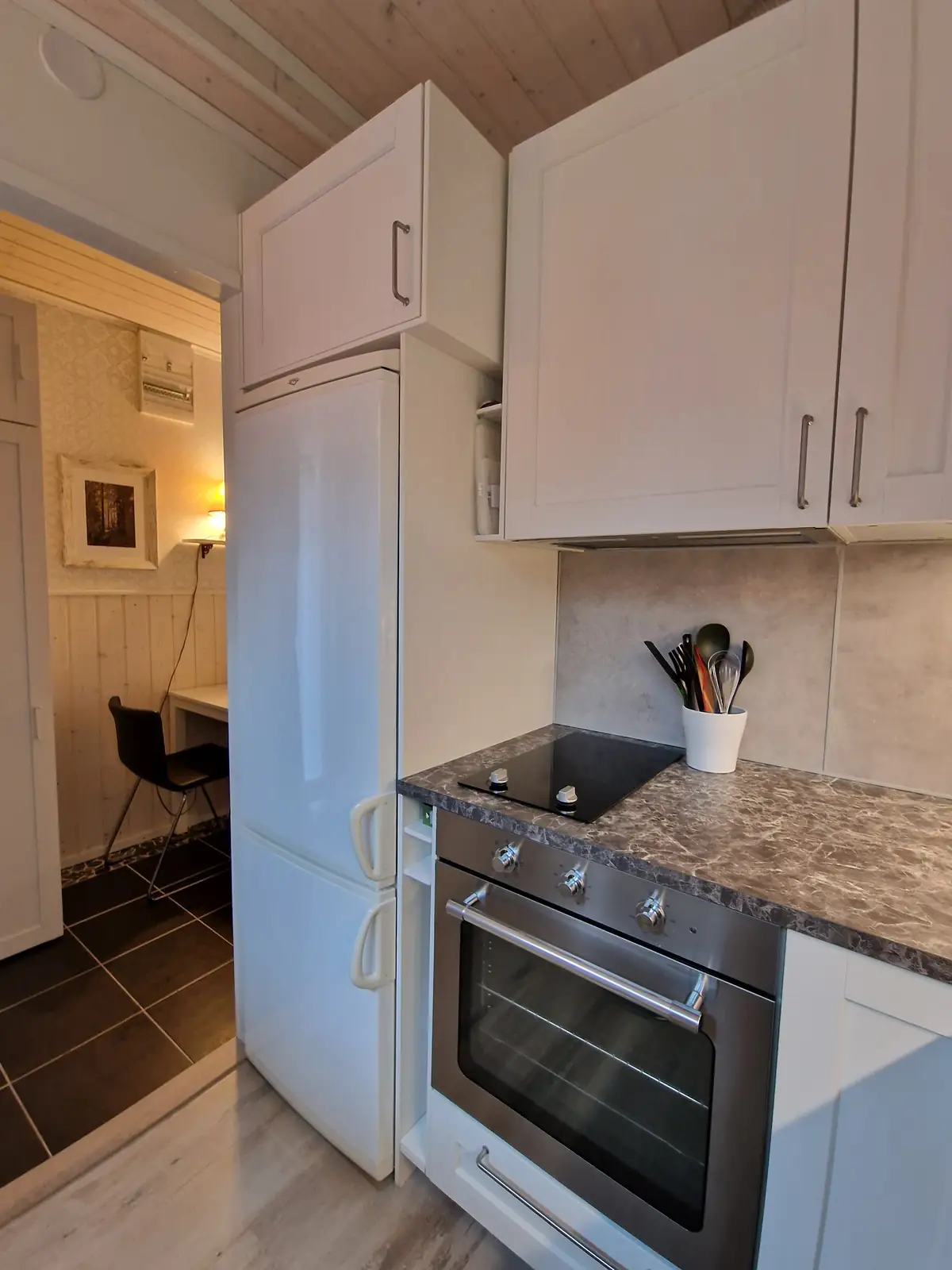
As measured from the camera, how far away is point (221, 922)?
2.30 metres

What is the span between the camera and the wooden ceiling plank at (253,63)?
1131 mm

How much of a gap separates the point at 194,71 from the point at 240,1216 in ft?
8.15

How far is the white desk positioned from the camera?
8.70 ft

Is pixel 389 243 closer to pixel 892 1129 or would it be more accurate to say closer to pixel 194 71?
pixel 194 71

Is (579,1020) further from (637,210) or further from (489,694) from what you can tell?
(637,210)

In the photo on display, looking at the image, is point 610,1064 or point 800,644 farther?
point 800,644

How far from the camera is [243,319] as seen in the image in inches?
56.4

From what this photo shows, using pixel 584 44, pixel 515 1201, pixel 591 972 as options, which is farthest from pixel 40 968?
pixel 584 44

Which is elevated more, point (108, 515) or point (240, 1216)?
point (108, 515)

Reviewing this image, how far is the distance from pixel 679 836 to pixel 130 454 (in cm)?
299

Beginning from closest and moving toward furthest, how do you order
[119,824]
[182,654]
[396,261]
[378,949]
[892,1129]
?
[892,1129] < [396,261] < [378,949] < [119,824] < [182,654]

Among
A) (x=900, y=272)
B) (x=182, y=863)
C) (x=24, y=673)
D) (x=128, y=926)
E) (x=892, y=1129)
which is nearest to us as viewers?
(x=892, y=1129)

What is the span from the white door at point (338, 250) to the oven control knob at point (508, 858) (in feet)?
3.31

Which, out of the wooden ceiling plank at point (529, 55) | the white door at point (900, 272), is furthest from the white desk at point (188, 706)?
the white door at point (900, 272)
